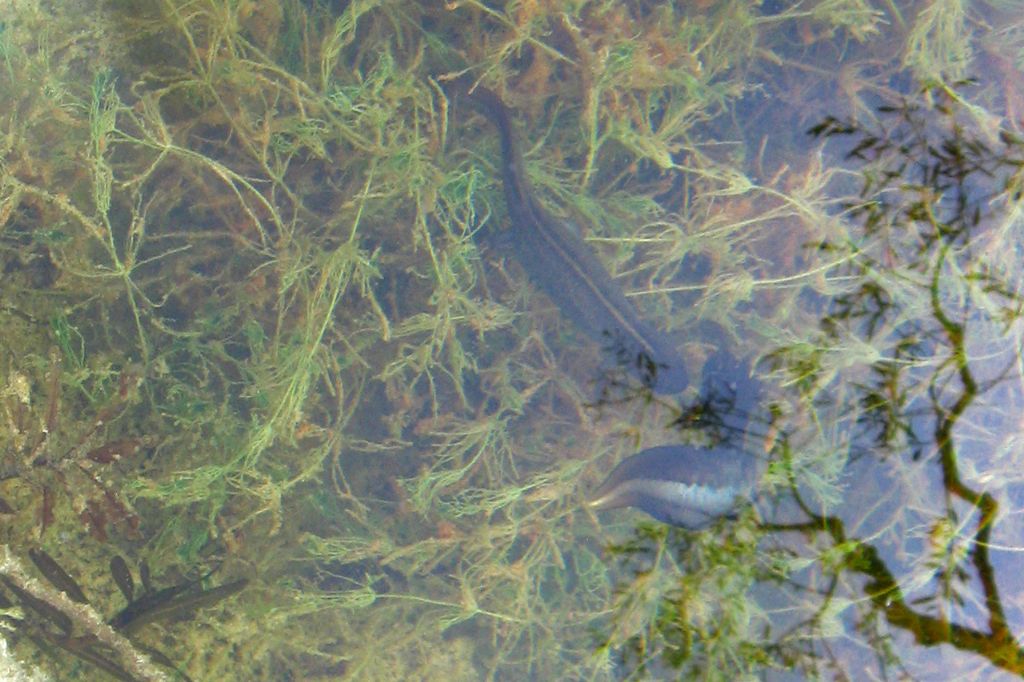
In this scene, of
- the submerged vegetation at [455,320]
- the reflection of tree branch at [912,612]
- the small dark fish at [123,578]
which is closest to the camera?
the small dark fish at [123,578]

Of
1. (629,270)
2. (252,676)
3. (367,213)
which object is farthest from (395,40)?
(252,676)

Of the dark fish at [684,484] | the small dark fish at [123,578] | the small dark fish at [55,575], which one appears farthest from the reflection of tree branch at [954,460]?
the small dark fish at [55,575]

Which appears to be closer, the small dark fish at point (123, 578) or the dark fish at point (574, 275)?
the small dark fish at point (123, 578)

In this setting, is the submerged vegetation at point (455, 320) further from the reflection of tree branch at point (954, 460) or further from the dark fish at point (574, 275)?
the dark fish at point (574, 275)

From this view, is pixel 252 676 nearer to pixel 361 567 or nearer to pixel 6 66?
pixel 361 567

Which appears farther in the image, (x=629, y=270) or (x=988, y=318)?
(x=629, y=270)
